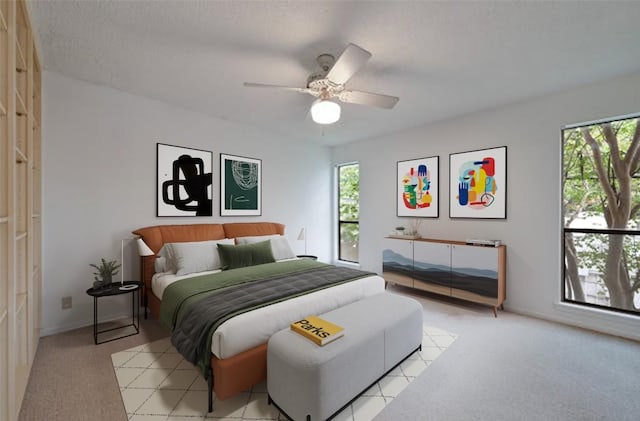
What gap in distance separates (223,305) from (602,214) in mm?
4082

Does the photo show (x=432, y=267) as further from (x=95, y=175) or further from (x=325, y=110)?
(x=95, y=175)

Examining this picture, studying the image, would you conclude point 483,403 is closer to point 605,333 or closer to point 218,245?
point 605,333

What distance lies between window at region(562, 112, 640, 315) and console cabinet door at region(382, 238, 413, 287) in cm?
178

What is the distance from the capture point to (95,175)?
2.99 meters

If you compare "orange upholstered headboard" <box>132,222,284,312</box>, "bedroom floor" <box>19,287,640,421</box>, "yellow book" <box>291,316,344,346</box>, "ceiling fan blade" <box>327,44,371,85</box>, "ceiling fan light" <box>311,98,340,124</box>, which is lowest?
"bedroom floor" <box>19,287,640,421</box>

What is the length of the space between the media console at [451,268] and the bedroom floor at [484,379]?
1.71ft

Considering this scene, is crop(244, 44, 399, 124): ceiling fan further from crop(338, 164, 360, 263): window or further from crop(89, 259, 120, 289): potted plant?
crop(338, 164, 360, 263): window

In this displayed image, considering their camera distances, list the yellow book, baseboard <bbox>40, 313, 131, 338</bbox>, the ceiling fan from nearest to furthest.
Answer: the yellow book
the ceiling fan
baseboard <bbox>40, 313, 131, 338</bbox>

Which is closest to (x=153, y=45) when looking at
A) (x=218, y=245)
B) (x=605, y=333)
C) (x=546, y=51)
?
(x=218, y=245)

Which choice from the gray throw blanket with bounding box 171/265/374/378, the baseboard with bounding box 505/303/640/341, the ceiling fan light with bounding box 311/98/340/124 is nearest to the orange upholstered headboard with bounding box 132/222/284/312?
the gray throw blanket with bounding box 171/265/374/378

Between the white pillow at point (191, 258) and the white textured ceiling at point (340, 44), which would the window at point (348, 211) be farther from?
the white pillow at point (191, 258)

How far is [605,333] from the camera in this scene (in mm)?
2828

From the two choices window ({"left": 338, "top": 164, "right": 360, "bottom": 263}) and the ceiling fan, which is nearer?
the ceiling fan

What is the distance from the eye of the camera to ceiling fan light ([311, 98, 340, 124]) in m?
2.27
